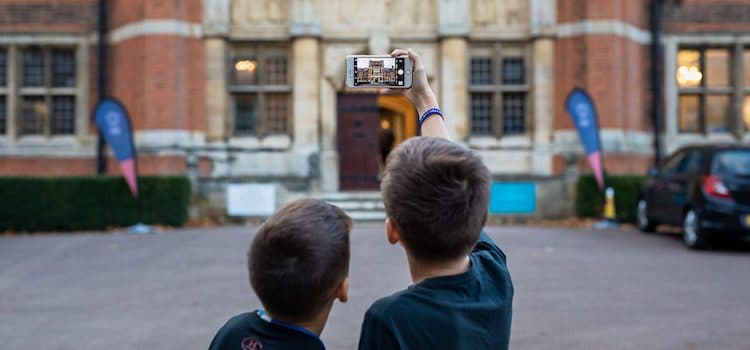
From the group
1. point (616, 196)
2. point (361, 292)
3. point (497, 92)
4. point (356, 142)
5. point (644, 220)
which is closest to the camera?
point (361, 292)

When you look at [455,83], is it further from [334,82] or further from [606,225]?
[606,225]

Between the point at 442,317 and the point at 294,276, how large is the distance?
14.1 inches

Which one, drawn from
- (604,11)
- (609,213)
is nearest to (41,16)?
(604,11)

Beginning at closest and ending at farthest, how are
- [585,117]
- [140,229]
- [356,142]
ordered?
1. [140,229]
2. [585,117]
3. [356,142]

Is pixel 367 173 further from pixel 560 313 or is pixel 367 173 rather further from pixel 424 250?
pixel 424 250

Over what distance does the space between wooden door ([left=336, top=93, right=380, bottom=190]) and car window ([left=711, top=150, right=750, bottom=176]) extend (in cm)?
705

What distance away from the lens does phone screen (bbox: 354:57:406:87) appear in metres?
2.24

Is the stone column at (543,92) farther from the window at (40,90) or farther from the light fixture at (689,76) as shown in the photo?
the window at (40,90)

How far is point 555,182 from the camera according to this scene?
14.7m

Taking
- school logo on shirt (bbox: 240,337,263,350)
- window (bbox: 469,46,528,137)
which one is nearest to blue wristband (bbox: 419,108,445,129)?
school logo on shirt (bbox: 240,337,263,350)

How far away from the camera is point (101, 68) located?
49.9ft

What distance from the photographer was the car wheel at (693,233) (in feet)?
32.2

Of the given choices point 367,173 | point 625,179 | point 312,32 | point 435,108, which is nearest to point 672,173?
point 625,179

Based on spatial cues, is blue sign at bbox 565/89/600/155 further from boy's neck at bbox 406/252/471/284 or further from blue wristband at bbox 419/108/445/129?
boy's neck at bbox 406/252/471/284
